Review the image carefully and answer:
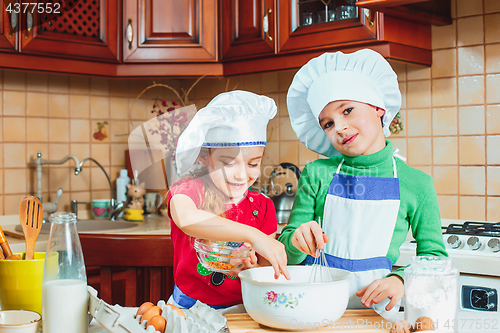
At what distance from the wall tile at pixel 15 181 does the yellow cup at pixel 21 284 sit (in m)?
1.39

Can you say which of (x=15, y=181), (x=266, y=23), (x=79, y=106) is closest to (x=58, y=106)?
(x=79, y=106)

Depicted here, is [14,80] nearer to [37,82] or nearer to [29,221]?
[37,82]

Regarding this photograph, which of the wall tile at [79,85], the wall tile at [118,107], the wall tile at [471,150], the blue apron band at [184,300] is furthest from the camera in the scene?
the wall tile at [118,107]

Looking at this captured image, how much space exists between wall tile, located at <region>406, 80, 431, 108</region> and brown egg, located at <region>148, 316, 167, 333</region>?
1356mm

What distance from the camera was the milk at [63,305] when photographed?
22.6 inches

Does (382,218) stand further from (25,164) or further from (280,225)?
(25,164)

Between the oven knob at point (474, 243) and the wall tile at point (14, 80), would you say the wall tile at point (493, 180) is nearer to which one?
the oven knob at point (474, 243)

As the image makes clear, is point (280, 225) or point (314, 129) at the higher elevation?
point (314, 129)

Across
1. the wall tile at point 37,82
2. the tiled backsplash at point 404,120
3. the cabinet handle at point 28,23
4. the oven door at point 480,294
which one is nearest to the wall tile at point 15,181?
the tiled backsplash at point 404,120

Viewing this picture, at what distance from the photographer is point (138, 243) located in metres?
1.53

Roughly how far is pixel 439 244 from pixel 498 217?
2.97ft

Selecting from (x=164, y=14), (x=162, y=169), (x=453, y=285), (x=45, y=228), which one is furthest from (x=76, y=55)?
(x=453, y=285)

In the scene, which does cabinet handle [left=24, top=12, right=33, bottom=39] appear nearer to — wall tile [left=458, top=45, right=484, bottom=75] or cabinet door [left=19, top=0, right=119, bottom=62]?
cabinet door [left=19, top=0, right=119, bottom=62]

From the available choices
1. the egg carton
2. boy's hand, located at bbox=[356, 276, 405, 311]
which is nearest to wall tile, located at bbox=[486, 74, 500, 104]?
boy's hand, located at bbox=[356, 276, 405, 311]
